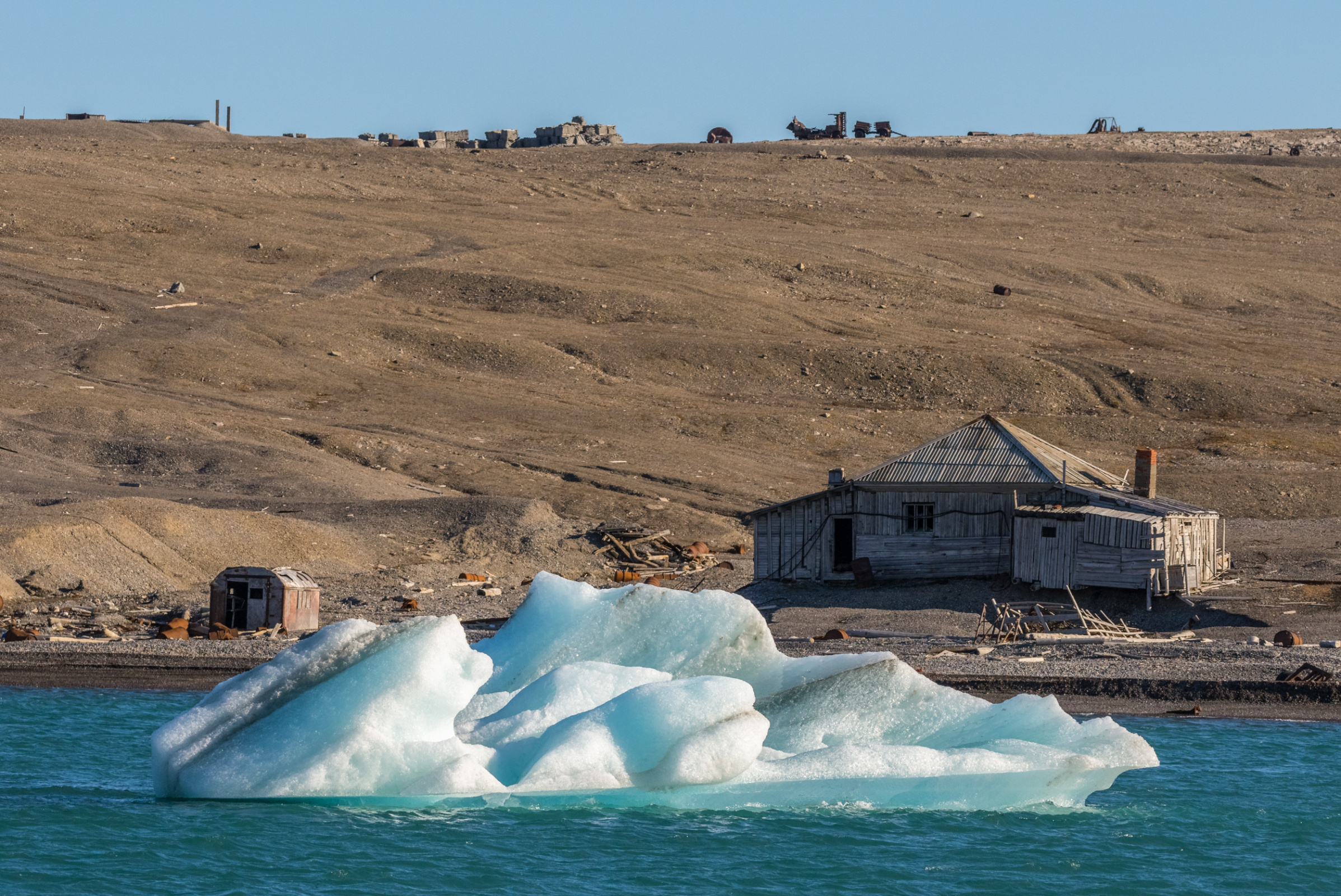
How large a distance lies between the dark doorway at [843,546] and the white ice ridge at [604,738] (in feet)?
50.9

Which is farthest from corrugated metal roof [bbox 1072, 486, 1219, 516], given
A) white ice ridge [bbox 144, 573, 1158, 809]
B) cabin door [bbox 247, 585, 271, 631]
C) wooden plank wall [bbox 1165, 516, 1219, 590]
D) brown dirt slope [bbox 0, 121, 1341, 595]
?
cabin door [bbox 247, 585, 271, 631]

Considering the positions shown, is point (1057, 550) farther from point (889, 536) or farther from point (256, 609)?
point (256, 609)

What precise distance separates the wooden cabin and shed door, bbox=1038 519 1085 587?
0.02m

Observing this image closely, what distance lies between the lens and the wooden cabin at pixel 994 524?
3055 centimetres

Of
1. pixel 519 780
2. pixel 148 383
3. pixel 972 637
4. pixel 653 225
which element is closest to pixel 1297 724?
pixel 972 637

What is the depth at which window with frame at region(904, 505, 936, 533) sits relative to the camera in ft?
109

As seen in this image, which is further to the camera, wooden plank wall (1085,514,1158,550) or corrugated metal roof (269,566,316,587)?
wooden plank wall (1085,514,1158,550)

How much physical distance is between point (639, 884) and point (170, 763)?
507cm

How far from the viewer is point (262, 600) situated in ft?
97.5

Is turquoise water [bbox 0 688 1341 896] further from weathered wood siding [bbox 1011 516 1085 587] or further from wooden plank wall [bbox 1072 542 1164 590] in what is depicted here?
weathered wood siding [bbox 1011 516 1085 587]

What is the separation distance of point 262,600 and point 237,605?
62cm

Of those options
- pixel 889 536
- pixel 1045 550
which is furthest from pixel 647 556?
pixel 1045 550

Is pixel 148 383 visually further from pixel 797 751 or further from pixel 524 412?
pixel 797 751

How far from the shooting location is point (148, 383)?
52.9m
